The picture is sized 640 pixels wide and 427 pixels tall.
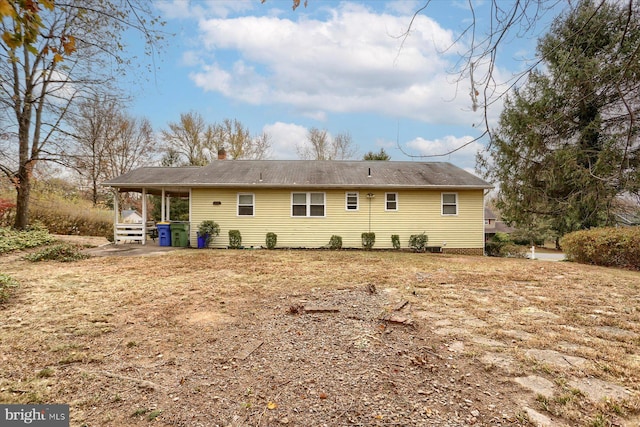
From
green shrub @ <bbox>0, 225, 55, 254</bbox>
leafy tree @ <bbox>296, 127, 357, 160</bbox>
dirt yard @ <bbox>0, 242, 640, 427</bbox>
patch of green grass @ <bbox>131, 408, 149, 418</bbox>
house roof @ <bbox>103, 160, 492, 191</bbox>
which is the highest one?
leafy tree @ <bbox>296, 127, 357, 160</bbox>

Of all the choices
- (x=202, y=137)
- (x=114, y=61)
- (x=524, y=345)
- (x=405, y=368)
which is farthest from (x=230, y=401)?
(x=202, y=137)

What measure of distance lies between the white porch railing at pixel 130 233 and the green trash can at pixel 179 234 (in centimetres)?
146

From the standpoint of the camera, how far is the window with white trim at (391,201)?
13.0 metres

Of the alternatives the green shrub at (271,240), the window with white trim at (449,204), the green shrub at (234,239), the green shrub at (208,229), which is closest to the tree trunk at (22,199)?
the green shrub at (208,229)

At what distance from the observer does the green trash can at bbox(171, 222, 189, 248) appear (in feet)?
40.4

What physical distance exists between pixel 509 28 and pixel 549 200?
1693cm

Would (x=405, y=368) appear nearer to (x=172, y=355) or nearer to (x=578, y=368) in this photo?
(x=578, y=368)

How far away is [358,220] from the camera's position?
13.0 metres

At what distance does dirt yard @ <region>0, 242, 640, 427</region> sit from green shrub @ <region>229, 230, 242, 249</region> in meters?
7.19

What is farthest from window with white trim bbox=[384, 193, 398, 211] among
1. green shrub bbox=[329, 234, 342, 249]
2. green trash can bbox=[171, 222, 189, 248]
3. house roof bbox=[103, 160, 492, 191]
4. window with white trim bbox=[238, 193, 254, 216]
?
green trash can bbox=[171, 222, 189, 248]

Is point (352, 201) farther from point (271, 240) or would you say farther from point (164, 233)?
point (164, 233)

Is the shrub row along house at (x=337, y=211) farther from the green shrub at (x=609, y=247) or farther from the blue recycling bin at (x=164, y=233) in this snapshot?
the green shrub at (x=609, y=247)

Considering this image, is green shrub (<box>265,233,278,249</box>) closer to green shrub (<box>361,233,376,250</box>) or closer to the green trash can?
the green trash can

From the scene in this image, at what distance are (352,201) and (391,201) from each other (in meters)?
1.64
